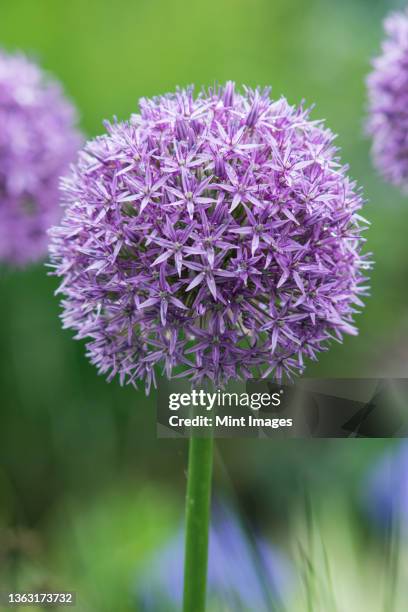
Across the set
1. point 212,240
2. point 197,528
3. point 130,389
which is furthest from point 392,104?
A: point 130,389

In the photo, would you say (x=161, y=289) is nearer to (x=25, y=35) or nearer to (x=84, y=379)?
(x=84, y=379)

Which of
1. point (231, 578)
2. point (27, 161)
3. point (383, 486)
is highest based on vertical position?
point (27, 161)

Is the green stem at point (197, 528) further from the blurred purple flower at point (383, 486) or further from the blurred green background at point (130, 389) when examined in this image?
the blurred purple flower at point (383, 486)

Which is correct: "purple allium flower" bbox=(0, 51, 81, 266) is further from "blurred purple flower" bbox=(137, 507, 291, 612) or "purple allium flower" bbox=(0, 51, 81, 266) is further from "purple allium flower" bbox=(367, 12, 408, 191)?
"blurred purple flower" bbox=(137, 507, 291, 612)

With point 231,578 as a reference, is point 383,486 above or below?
above

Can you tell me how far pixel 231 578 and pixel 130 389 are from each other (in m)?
1.69

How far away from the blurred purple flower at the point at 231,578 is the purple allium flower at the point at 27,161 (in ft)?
4.06

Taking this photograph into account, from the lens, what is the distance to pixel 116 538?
2.71 m

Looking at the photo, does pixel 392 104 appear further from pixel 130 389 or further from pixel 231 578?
pixel 130 389

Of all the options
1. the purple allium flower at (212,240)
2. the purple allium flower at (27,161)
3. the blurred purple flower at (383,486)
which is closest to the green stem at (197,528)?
the purple allium flower at (212,240)

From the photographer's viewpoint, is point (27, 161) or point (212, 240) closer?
point (212, 240)

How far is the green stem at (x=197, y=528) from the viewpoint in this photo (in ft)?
4.57

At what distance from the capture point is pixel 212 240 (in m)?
1.34

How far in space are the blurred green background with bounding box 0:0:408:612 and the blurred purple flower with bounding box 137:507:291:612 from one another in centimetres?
10
